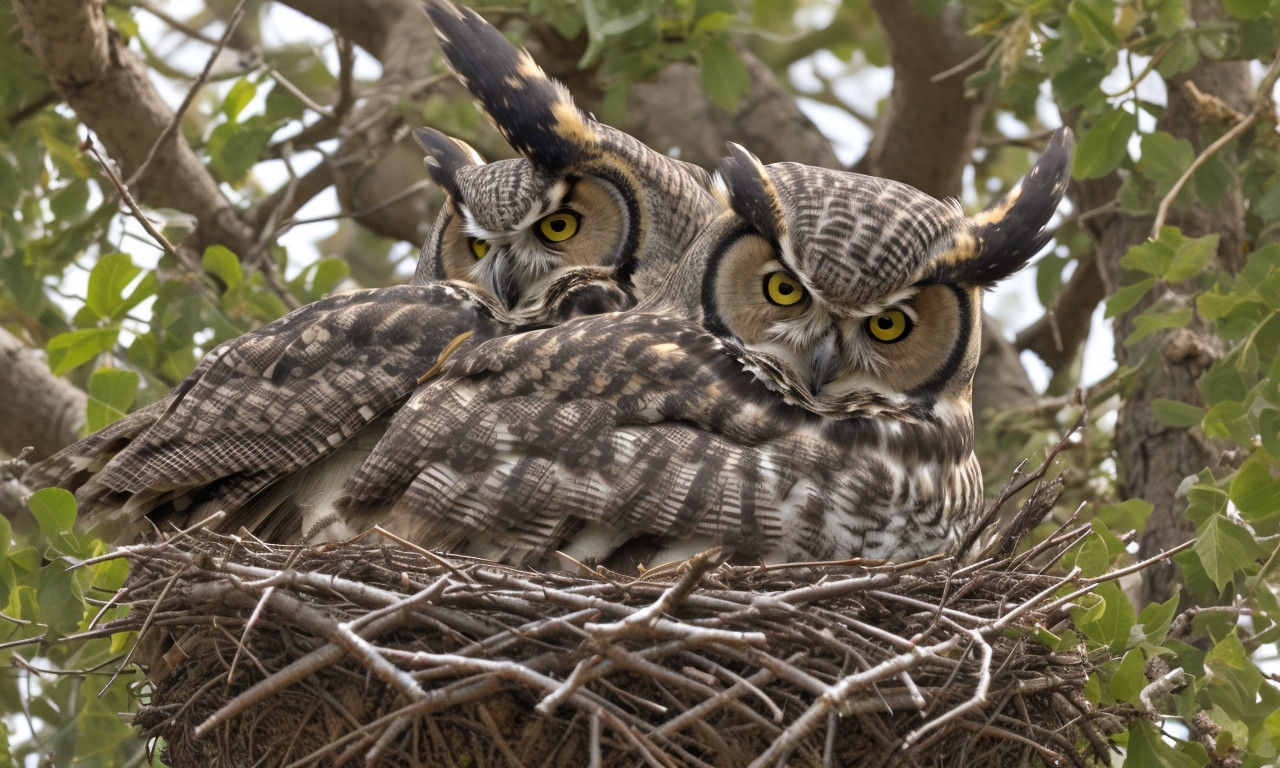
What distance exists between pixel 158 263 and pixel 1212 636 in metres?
2.46

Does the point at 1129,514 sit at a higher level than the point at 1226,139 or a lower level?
lower

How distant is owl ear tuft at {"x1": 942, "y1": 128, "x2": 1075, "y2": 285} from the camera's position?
2396 mm

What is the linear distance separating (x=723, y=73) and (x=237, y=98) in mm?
1291

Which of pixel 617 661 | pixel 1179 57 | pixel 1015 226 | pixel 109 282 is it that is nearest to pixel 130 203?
pixel 109 282

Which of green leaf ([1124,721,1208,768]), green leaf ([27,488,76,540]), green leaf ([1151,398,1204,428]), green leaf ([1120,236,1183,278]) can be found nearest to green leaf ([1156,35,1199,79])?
green leaf ([1120,236,1183,278])

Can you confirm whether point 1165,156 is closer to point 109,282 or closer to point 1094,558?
point 1094,558

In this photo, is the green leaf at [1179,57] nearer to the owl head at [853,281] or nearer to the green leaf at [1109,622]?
the owl head at [853,281]

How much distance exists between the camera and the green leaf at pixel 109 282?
3033 millimetres

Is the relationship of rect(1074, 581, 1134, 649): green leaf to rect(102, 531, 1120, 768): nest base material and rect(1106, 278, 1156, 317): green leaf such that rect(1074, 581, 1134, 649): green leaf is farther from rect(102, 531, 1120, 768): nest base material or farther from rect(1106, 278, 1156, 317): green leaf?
rect(1106, 278, 1156, 317): green leaf

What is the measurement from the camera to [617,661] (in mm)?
1703

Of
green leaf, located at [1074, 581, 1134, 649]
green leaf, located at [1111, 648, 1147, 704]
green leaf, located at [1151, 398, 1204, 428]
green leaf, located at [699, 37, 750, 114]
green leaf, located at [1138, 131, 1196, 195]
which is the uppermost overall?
green leaf, located at [699, 37, 750, 114]

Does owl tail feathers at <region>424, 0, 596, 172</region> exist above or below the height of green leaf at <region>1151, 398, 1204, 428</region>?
above

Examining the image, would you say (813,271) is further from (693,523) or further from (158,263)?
(158,263)

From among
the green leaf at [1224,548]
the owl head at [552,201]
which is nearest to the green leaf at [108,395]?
the owl head at [552,201]
